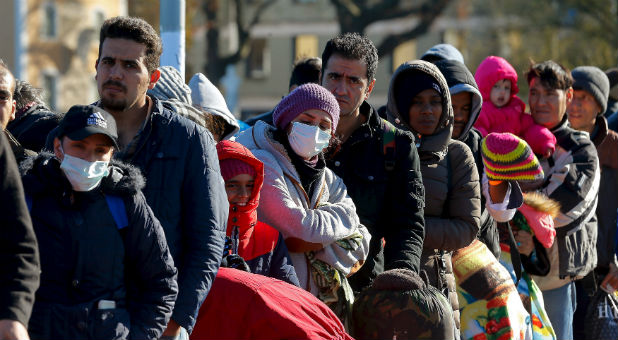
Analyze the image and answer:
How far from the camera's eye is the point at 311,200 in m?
5.36

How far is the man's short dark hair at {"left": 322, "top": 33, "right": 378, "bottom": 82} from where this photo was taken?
19.6ft

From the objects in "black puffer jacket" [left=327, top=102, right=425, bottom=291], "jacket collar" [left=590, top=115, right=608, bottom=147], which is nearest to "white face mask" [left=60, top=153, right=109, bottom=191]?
"black puffer jacket" [left=327, top=102, right=425, bottom=291]

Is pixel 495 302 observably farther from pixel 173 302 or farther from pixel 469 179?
pixel 173 302

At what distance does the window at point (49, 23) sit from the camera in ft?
157

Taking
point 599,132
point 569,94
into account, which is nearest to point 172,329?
point 569,94

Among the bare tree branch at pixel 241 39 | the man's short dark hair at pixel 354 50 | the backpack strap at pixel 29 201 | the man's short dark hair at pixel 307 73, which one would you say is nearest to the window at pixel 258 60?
the bare tree branch at pixel 241 39

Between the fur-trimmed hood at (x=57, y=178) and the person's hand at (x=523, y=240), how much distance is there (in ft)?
12.3

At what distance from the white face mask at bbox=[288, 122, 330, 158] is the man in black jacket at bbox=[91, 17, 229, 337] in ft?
2.23

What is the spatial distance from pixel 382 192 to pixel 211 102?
1.07 m

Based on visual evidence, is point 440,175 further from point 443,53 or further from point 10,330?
point 10,330

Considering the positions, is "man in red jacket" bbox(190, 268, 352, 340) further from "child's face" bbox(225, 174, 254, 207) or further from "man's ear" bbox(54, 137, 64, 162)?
"man's ear" bbox(54, 137, 64, 162)

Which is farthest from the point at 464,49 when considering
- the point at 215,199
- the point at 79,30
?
the point at 215,199

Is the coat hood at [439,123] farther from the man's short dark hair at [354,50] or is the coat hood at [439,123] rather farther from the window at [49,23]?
the window at [49,23]

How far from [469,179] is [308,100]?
1.21m
